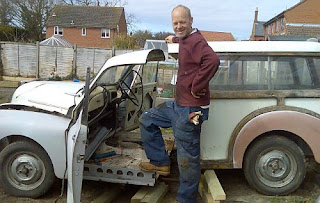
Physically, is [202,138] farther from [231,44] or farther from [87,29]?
[87,29]

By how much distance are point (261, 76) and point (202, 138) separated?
1.06 metres

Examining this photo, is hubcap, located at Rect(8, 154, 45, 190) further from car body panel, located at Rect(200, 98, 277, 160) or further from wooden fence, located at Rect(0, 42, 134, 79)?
wooden fence, located at Rect(0, 42, 134, 79)

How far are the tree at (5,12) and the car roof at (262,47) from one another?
147ft

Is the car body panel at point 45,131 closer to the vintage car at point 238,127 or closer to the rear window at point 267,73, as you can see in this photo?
the vintage car at point 238,127

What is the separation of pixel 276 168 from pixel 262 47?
1.50 m

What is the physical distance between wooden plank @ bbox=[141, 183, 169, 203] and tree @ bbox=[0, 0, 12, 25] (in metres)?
44.7

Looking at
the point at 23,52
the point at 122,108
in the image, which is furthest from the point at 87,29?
the point at 122,108

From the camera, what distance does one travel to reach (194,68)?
365 centimetres

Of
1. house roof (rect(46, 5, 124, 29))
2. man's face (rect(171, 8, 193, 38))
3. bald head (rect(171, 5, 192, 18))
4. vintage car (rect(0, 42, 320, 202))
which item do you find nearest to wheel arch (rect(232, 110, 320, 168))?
vintage car (rect(0, 42, 320, 202))

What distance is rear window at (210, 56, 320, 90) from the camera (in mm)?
4336

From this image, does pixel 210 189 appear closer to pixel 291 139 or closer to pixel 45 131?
pixel 291 139

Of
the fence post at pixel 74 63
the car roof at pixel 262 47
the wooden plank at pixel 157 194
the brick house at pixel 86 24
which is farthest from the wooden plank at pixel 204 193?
the brick house at pixel 86 24

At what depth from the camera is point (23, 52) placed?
74.1 feet

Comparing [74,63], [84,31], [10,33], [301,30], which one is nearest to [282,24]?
[301,30]
